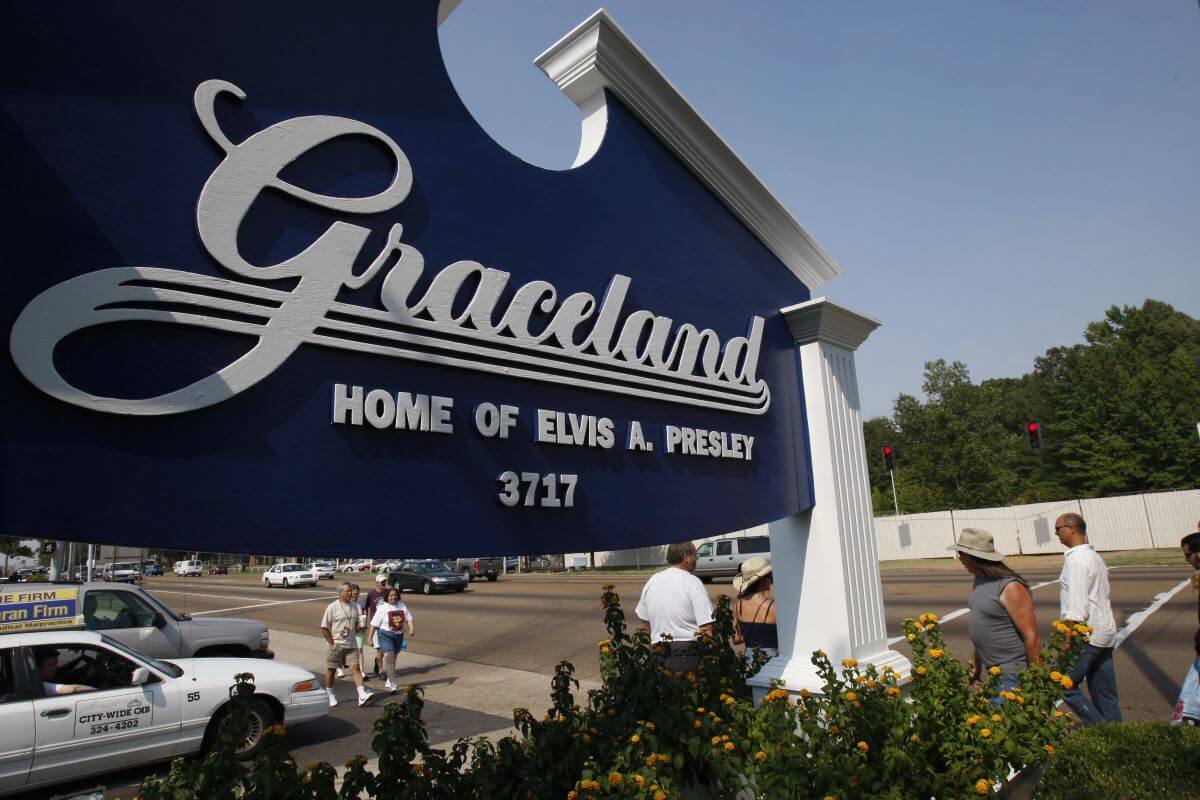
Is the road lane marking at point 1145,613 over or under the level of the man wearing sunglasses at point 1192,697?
under

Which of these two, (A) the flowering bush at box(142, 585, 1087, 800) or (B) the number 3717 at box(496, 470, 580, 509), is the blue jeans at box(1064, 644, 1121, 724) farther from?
(B) the number 3717 at box(496, 470, 580, 509)

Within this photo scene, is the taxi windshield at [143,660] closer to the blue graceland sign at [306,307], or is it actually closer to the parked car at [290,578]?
the blue graceland sign at [306,307]

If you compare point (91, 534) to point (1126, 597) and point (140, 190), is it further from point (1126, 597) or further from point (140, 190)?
point (1126, 597)

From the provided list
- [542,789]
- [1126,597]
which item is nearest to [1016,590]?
[542,789]

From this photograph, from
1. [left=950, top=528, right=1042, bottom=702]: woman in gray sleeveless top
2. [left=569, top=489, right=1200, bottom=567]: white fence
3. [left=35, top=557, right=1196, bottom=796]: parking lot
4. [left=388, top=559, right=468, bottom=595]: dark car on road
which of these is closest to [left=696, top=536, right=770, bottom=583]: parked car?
[left=569, top=489, right=1200, bottom=567]: white fence

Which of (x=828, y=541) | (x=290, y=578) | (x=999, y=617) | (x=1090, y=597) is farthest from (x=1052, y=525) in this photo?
(x=290, y=578)

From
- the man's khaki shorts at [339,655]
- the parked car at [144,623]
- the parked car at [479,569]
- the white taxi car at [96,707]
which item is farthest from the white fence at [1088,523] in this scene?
the white taxi car at [96,707]

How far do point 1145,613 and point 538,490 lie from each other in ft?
40.7

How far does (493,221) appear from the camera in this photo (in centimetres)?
323

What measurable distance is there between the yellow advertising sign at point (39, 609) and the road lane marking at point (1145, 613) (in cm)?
1208

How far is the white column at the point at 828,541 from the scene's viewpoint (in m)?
4.42

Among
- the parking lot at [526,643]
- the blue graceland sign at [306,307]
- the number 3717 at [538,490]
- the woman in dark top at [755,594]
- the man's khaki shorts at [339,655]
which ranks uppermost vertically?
the blue graceland sign at [306,307]

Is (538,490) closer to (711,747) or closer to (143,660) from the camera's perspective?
(711,747)

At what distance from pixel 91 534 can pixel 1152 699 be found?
27.7ft
